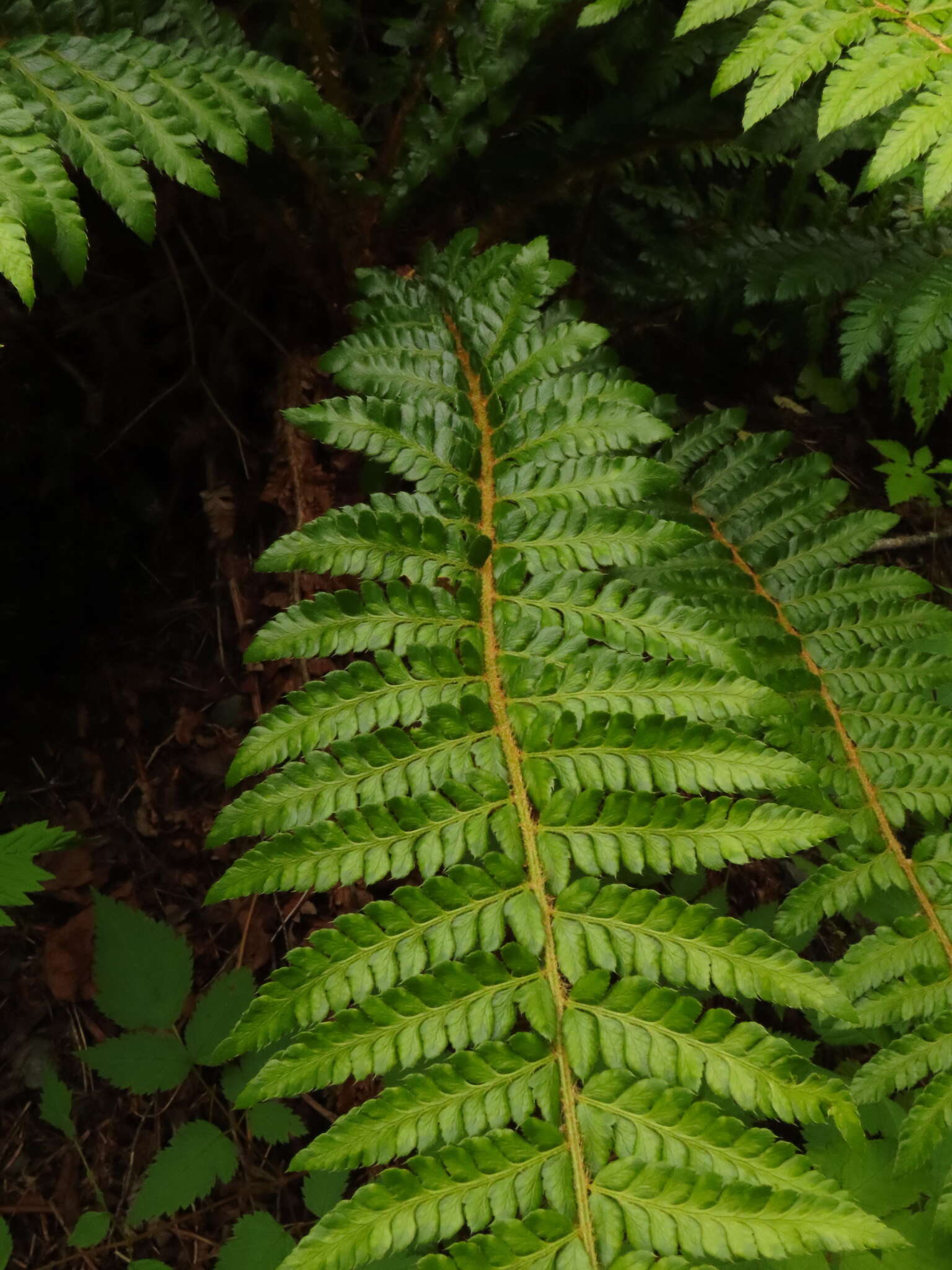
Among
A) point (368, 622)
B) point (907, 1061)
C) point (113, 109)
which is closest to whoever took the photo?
point (907, 1061)

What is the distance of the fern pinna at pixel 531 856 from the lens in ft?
3.05

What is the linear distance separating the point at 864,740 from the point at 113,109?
165cm

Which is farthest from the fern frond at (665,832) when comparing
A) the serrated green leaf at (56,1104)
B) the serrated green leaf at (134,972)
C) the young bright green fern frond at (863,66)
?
the serrated green leaf at (56,1104)

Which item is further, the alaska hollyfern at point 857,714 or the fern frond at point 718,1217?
the alaska hollyfern at point 857,714

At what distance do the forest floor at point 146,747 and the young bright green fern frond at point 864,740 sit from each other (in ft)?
3.12

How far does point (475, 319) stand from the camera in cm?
181

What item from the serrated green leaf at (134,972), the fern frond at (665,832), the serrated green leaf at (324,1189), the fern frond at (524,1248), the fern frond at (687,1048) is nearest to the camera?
the fern frond at (524,1248)

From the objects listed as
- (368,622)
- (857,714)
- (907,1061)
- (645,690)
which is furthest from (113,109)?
(907,1061)

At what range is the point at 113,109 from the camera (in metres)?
1.51

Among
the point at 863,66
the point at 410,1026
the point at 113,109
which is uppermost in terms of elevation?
the point at 113,109

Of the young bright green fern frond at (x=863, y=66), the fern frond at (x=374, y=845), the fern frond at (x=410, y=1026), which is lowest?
the fern frond at (x=410, y=1026)

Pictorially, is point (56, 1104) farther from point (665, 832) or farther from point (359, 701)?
point (665, 832)

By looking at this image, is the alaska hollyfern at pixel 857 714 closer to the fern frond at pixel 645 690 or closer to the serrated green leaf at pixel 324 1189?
the fern frond at pixel 645 690

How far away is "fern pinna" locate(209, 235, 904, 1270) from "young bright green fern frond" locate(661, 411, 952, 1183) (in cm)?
9
